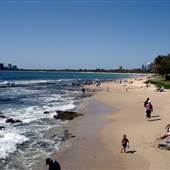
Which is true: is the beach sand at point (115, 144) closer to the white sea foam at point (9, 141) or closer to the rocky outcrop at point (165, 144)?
the rocky outcrop at point (165, 144)

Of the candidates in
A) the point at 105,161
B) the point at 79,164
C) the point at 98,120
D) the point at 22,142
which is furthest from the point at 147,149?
the point at 98,120

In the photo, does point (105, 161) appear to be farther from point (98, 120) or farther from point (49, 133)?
point (98, 120)

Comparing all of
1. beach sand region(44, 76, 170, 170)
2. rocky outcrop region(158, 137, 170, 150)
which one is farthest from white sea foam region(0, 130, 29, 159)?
rocky outcrop region(158, 137, 170, 150)

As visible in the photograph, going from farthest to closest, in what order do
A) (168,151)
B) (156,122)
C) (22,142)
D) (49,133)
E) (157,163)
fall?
(156,122)
(49,133)
(22,142)
(168,151)
(157,163)

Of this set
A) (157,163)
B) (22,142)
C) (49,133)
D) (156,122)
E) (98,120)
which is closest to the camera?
(157,163)

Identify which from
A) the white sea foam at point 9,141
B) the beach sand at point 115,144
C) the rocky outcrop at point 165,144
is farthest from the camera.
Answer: the white sea foam at point 9,141

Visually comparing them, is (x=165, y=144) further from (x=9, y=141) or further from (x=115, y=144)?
(x=9, y=141)

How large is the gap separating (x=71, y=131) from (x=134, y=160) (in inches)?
382

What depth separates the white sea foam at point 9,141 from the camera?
2184 centimetres

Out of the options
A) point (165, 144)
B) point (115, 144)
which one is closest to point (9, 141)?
point (115, 144)

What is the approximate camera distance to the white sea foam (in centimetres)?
2184

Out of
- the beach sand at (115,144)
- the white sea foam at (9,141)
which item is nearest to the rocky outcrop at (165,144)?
the beach sand at (115,144)

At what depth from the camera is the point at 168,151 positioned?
766 inches

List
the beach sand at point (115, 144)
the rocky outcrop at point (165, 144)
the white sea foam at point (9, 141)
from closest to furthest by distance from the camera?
1. the beach sand at point (115, 144)
2. the rocky outcrop at point (165, 144)
3. the white sea foam at point (9, 141)
